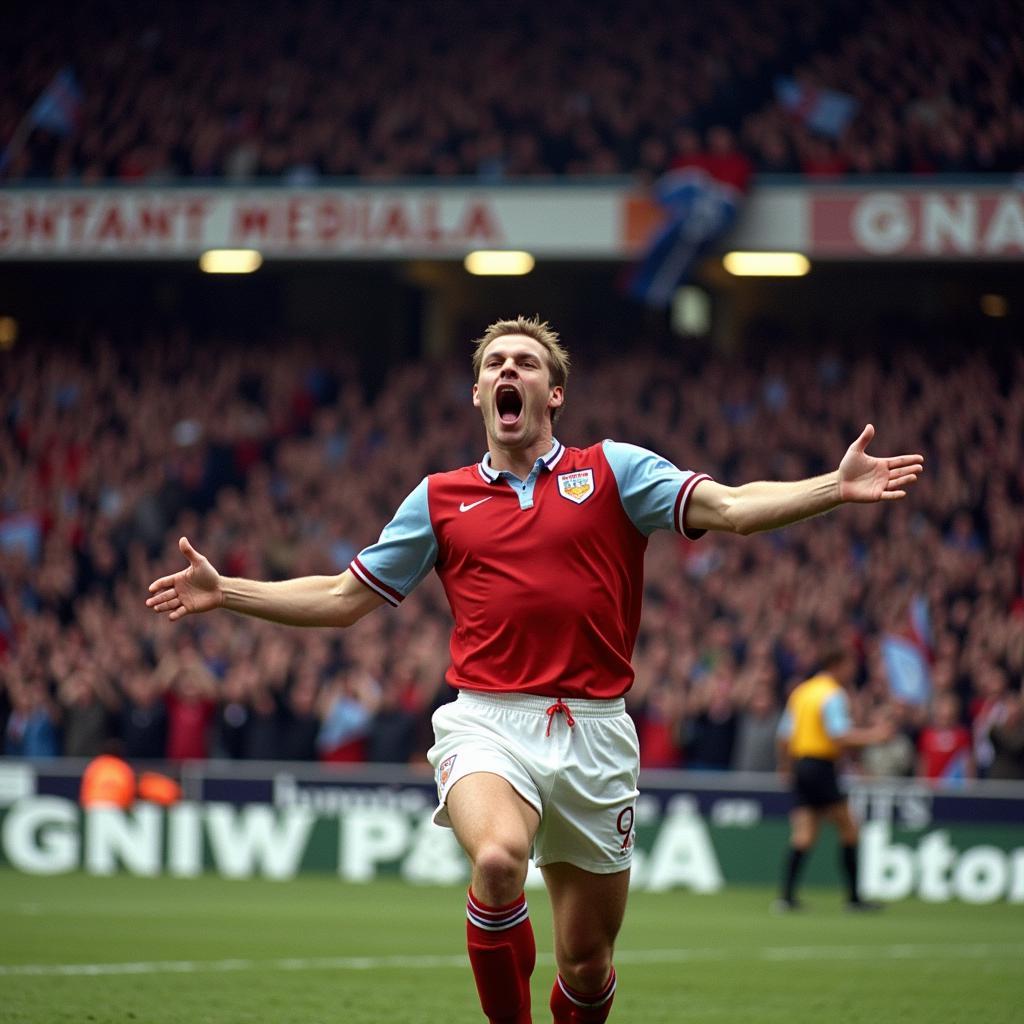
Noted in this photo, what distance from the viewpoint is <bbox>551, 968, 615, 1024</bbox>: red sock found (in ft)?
20.5

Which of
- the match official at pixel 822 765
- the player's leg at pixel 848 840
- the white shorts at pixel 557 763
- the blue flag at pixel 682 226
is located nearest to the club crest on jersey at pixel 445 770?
the white shorts at pixel 557 763

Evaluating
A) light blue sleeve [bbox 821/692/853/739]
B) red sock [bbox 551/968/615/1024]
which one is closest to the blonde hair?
red sock [bbox 551/968/615/1024]

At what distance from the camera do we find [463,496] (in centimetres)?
651

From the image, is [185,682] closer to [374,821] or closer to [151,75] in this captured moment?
[374,821]

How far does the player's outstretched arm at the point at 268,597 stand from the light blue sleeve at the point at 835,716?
8.89m

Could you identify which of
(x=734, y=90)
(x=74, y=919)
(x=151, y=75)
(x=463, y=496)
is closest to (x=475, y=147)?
(x=734, y=90)

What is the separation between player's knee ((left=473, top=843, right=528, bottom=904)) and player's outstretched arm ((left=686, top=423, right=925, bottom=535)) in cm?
117

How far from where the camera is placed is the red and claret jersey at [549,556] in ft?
20.4

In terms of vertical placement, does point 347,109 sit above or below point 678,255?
above

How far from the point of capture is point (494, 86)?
2736 centimetres

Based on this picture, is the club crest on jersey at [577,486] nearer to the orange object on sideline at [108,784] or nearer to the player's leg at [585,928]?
the player's leg at [585,928]

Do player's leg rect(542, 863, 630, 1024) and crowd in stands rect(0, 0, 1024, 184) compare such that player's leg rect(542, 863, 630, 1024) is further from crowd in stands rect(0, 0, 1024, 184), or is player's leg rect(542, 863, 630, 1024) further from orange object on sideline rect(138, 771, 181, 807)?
crowd in stands rect(0, 0, 1024, 184)

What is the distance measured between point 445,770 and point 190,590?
1098mm

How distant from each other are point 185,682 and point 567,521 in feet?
51.0
